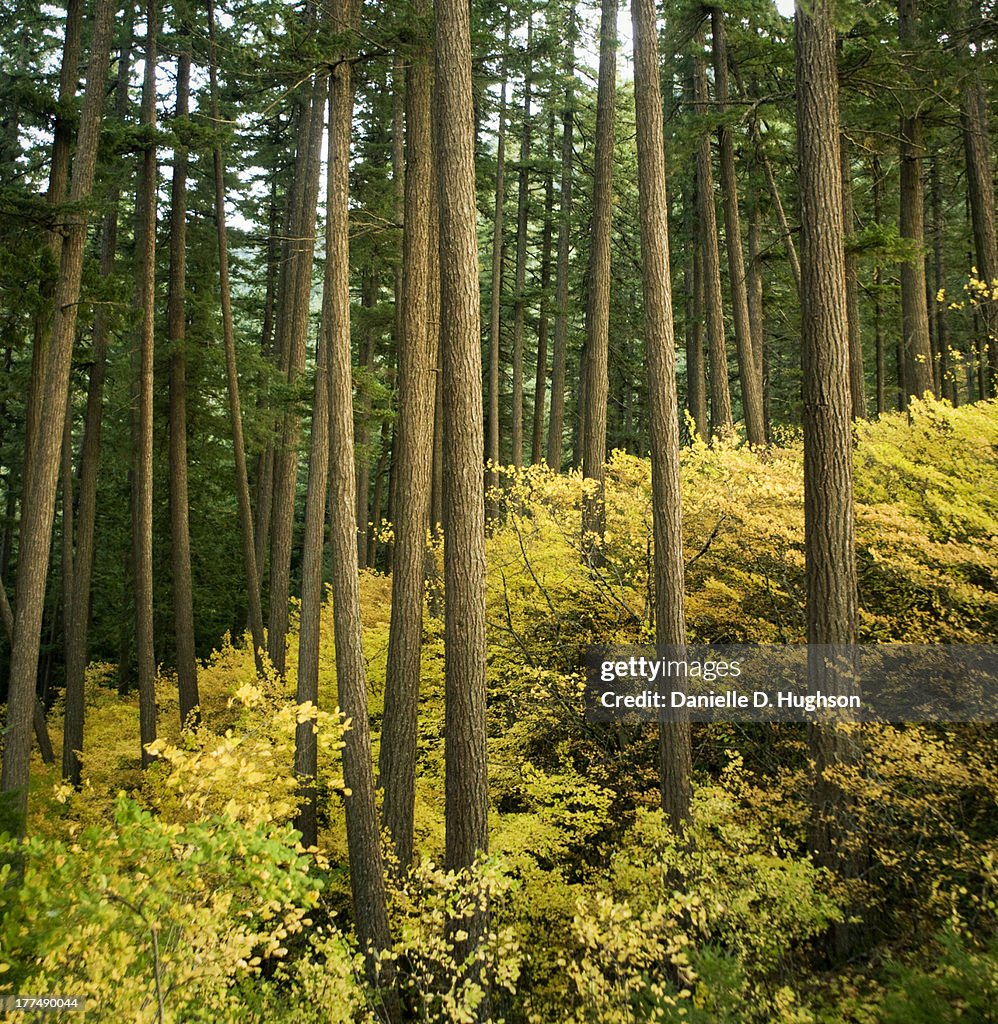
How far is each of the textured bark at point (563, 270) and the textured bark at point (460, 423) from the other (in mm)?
9547

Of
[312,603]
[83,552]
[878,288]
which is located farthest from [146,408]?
[878,288]

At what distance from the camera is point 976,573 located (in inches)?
284

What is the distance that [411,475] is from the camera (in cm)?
823

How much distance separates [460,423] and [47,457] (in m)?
5.79

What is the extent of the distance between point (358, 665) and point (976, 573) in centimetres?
658

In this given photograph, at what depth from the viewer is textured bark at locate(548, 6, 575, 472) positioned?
1648cm

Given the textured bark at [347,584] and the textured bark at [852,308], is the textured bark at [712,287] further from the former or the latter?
the textured bark at [347,584]

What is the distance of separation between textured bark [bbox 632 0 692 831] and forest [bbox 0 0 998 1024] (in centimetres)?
4

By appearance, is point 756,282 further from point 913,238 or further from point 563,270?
point 913,238

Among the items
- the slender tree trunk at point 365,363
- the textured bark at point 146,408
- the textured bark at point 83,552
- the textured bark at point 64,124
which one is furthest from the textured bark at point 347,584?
the slender tree trunk at point 365,363

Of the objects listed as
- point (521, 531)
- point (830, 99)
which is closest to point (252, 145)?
point (521, 531)

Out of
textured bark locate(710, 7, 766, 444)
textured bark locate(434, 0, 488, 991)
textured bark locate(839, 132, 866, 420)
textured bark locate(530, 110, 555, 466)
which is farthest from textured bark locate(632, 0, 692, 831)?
textured bark locate(530, 110, 555, 466)

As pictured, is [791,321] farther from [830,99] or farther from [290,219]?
[290,219]

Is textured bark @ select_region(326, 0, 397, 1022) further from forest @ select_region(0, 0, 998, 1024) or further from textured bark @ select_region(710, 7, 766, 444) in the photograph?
textured bark @ select_region(710, 7, 766, 444)
